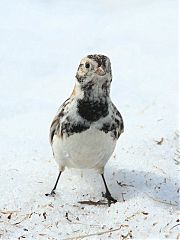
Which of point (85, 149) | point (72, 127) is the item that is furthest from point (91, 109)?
point (85, 149)

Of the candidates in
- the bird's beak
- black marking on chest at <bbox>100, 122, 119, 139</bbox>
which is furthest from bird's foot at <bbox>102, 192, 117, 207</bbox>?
the bird's beak

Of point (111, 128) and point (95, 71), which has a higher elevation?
point (95, 71)

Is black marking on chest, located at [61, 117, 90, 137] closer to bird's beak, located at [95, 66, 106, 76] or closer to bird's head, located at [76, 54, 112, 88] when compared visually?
bird's head, located at [76, 54, 112, 88]

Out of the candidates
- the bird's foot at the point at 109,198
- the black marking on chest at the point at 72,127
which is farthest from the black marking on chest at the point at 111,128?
the bird's foot at the point at 109,198

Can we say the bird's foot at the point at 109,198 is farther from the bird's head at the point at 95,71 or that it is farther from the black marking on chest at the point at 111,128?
the bird's head at the point at 95,71

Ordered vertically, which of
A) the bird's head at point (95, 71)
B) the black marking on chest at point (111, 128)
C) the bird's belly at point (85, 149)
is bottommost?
the bird's belly at point (85, 149)

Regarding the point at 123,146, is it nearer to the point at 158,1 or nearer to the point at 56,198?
the point at 56,198

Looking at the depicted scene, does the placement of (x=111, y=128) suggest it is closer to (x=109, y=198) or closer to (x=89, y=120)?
(x=89, y=120)
